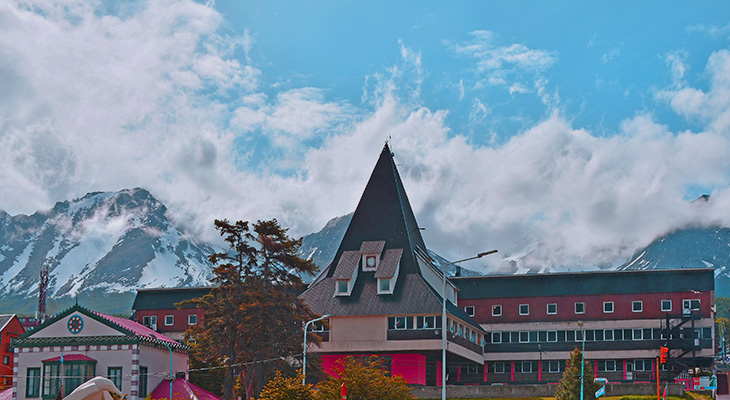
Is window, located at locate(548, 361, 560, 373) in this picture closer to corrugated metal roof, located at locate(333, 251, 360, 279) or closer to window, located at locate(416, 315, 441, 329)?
window, located at locate(416, 315, 441, 329)

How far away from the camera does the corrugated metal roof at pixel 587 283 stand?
324ft

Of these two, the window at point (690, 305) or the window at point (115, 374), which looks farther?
the window at point (690, 305)

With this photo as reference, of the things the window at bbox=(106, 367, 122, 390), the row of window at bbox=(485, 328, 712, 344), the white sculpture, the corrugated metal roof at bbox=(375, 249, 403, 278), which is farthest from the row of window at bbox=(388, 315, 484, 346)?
the white sculpture

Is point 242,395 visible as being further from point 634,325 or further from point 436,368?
point 634,325

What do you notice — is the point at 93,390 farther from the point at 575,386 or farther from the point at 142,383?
the point at 575,386

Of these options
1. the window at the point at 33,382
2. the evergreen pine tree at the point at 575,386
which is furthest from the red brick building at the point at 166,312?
the evergreen pine tree at the point at 575,386

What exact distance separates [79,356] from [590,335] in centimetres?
5615

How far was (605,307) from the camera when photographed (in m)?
100

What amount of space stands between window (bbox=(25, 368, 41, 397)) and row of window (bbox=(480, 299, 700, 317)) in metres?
50.8

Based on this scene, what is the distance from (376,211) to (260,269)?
2480 centimetres

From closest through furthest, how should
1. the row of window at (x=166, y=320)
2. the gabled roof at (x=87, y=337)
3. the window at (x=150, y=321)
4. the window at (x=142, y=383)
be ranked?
the window at (x=142, y=383), the gabled roof at (x=87, y=337), the row of window at (x=166, y=320), the window at (x=150, y=321)

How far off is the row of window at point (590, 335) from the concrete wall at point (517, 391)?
18805 millimetres

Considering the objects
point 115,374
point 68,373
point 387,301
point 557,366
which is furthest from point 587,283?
point 68,373

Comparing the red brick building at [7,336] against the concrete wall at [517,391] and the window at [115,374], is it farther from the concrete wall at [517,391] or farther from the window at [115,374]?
the concrete wall at [517,391]
